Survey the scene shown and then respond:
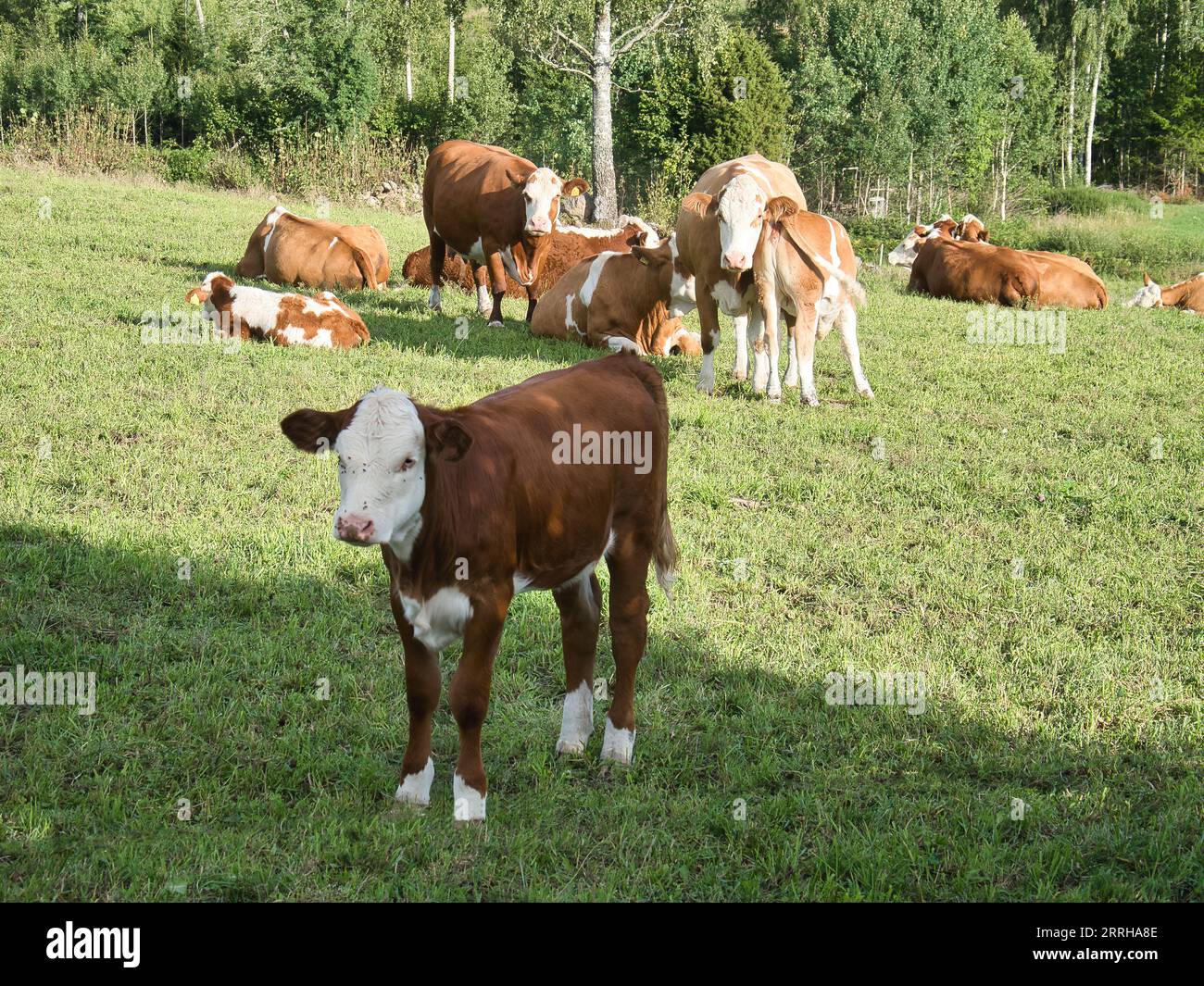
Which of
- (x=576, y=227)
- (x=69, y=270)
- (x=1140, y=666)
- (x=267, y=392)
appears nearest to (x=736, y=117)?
(x=576, y=227)

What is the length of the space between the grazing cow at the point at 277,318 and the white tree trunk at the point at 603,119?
52.5ft

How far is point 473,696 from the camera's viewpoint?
4430 millimetres

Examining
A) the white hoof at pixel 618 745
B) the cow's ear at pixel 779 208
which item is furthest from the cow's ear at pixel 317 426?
the cow's ear at pixel 779 208

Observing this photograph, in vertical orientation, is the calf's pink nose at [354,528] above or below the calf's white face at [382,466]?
below

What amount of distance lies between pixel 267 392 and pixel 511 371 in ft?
8.40

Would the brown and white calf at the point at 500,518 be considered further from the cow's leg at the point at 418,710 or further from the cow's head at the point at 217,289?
the cow's head at the point at 217,289

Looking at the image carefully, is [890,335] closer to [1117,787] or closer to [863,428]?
[863,428]

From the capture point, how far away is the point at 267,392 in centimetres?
1023

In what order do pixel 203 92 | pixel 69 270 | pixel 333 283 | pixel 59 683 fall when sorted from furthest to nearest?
pixel 203 92, pixel 333 283, pixel 69 270, pixel 59 683

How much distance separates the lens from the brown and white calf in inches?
163

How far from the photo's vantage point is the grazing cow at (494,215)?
46.8ft

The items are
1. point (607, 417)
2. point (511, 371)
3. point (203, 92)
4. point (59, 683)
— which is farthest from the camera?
point (203, 92)

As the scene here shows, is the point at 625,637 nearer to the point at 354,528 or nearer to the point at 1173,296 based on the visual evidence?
the point at 354,528

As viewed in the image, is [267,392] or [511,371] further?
[511,371]
